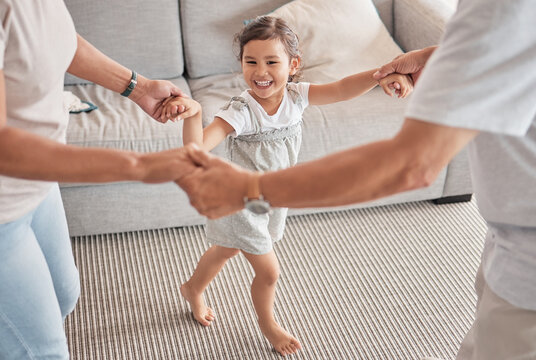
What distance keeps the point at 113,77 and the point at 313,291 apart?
111 cm

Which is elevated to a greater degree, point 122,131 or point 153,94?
point 153,94

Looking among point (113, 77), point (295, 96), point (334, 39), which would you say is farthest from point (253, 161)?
point (334, 39)

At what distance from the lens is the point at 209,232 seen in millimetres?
1747

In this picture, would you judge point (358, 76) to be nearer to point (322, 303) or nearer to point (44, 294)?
point (322, 303)

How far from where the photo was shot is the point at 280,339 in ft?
6.17

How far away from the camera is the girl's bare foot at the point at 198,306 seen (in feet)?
6.41

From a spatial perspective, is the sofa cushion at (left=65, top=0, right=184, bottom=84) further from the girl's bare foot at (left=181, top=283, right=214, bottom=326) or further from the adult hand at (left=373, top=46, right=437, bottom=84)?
the adult hand at (left=373, top=46, right=437, bottom=84)

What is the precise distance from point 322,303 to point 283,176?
119 centimetres

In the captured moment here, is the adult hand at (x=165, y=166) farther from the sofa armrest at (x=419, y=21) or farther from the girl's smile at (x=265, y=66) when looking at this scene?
the sofa armrest at (x=419, y=21)

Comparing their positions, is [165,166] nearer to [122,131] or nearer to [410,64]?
[410,64]

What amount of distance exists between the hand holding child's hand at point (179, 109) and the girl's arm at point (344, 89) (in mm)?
401

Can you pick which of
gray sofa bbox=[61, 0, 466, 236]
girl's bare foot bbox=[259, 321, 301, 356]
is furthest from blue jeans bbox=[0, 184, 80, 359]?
gray sofa bbox=[61, 0, 466, 236]

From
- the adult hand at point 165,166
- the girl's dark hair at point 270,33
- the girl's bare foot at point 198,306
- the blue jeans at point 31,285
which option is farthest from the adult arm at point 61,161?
the girl's bare foot at point 198,306

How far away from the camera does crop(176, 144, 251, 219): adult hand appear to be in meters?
1.07
